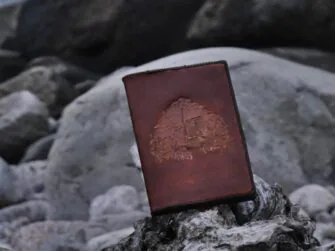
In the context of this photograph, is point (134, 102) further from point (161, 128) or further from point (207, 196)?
point (207, 196)

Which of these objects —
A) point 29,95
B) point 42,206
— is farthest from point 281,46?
point 42,206

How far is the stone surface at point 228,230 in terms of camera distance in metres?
1.26

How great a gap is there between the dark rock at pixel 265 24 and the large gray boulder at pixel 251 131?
1.05 metres

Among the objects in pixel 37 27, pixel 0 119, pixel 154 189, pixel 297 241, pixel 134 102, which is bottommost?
pixel 297 241

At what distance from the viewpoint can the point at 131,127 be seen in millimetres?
3219

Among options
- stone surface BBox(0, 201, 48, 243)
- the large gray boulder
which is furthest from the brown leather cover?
stone surface BBox(0, 201, 48, 243)

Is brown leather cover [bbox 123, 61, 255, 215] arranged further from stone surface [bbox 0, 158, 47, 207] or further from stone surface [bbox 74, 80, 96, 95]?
stone surface [bbox 74, 80, 96, 95]

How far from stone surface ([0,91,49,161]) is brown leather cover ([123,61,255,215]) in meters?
2.74

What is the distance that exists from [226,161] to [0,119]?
2864mm

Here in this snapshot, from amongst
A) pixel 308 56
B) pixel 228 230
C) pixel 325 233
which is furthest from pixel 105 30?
pixel 228 230

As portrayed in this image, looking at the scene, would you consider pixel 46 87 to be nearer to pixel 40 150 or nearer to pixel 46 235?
pixel 40 150

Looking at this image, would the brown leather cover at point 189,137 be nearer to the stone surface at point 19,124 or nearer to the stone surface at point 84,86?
the stone surface at point 19,124

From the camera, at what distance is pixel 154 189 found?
1.39 meters

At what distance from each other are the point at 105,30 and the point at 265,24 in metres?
1.17
